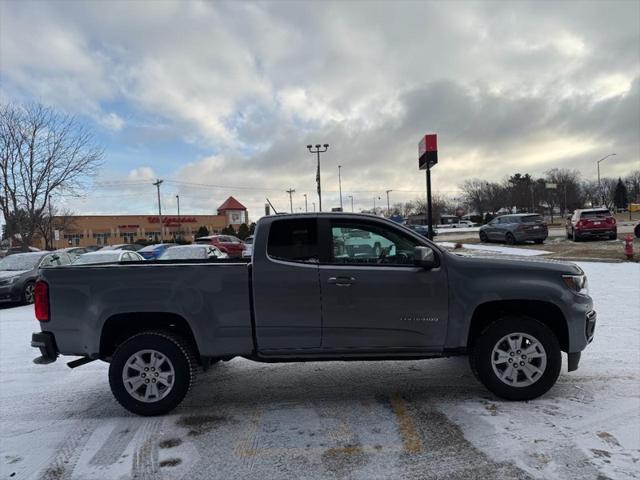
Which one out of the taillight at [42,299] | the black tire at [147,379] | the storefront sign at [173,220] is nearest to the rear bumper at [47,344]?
the taillight at [42,299]

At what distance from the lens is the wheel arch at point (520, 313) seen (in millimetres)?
4398

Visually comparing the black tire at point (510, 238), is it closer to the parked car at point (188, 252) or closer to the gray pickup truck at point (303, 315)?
the parked car at point (188, 252)

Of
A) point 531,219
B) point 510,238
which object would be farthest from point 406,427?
point 510,238

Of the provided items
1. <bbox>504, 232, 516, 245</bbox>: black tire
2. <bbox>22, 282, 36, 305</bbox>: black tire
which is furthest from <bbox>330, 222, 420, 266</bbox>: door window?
<bbox>504, 232, 516, 245</bbox>: black tire

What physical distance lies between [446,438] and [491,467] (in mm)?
493

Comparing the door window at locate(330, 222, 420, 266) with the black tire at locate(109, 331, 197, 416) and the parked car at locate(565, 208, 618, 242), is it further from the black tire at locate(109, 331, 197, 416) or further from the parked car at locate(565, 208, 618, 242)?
the parked car at locate(565, 208, 618, 242)

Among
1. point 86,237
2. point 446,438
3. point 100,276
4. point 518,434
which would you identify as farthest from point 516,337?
point 86,237

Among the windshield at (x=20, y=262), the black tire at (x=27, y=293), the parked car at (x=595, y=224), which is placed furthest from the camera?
the parked car at (x=595, y=224)

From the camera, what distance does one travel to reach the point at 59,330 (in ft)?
14.1

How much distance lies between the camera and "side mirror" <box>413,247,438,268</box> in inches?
165

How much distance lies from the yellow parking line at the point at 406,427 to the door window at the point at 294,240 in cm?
158

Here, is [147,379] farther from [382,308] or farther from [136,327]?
[382,308]

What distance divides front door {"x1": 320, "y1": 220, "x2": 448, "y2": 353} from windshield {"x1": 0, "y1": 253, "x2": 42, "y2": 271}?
1193 cm

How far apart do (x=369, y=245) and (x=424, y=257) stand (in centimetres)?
56
